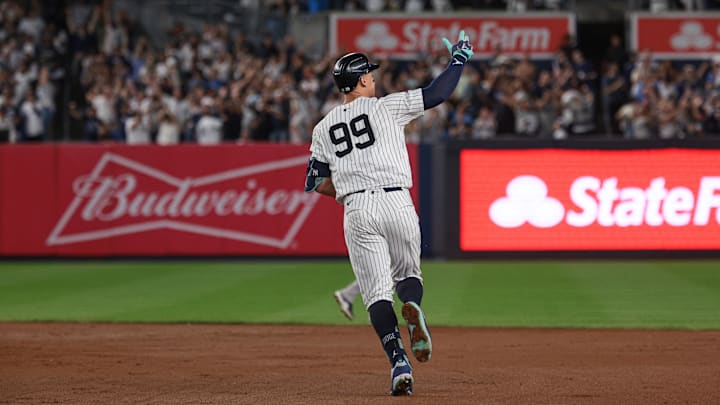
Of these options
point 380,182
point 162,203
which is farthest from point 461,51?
point 162,203

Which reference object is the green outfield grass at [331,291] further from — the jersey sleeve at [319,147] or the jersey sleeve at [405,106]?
the jersey sleeve at [405,106]

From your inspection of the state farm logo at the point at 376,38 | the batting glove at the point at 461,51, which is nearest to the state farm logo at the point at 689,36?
the state farm logo at the point at 376,38

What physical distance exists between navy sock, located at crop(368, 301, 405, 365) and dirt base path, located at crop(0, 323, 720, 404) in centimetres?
31

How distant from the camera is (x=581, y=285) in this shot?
625 inches

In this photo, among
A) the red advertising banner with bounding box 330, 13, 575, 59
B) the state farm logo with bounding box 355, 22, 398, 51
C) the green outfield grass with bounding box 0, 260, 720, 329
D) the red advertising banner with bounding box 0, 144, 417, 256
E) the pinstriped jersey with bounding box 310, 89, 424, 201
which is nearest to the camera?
the pinstriped jersey with bounding box 310, 89, 424, 201

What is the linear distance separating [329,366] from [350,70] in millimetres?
2651

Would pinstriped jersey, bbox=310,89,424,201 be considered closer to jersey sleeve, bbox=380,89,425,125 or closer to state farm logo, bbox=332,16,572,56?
jersey sleeve, bbox=380,89,425,125

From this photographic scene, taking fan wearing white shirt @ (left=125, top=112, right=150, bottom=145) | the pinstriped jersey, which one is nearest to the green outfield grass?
fan wearing white shirt @ (left=125, top=112, right=150, bottom=145)

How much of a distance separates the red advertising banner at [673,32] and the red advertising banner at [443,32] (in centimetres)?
164

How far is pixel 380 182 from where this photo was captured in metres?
7.50

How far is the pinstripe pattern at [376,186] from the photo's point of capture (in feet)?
24.5

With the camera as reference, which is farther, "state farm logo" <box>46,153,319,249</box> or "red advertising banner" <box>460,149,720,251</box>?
"state farm logo" <box>46,153,319,249</box>

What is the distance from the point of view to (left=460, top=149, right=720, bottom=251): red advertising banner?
63.6 feet

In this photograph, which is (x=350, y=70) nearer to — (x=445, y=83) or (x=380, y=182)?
(x=445, y=83)
